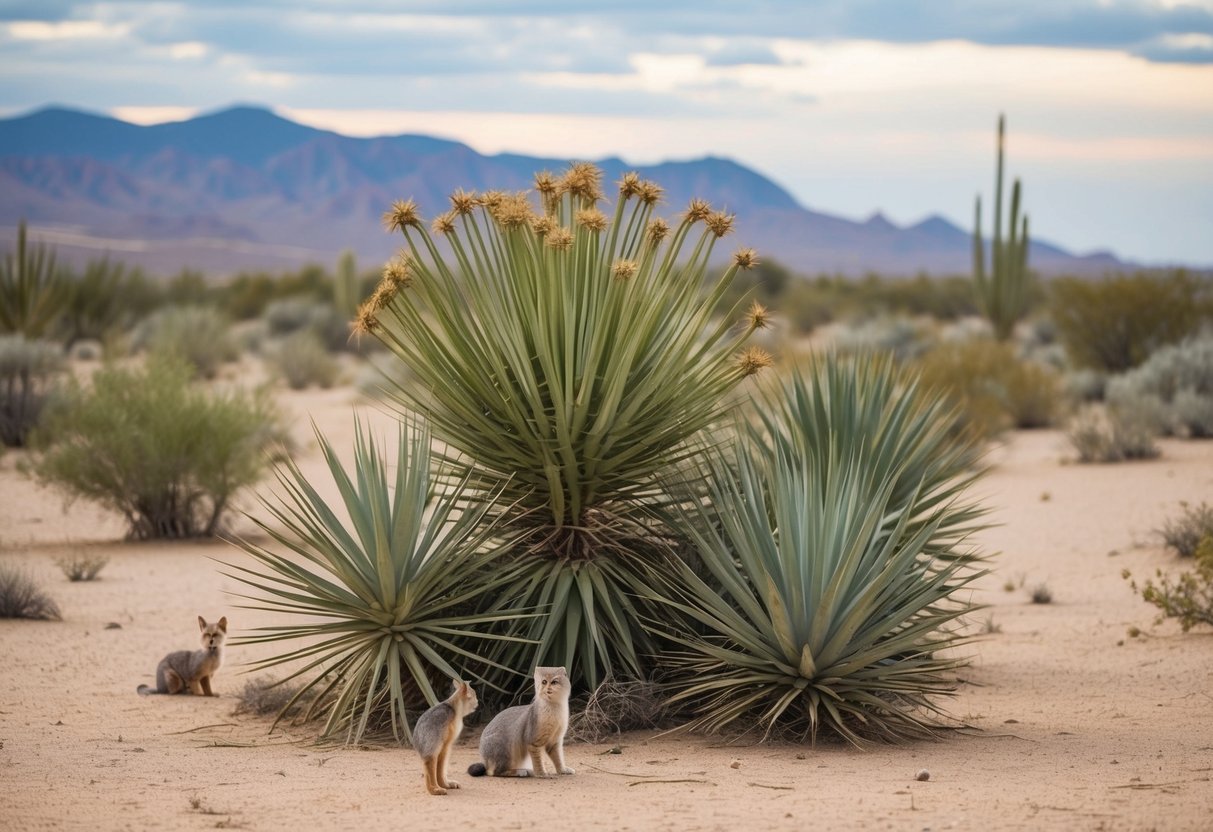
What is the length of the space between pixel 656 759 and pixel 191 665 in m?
3.51

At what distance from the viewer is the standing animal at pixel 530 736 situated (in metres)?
6.21

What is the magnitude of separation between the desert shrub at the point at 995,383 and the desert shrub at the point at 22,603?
1466 cm

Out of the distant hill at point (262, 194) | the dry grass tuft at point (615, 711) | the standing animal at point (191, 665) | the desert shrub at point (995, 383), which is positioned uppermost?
the distant hill at point (262, 194)

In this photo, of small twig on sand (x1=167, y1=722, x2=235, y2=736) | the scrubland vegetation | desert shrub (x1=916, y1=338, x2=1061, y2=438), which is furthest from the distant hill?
the scrubland vegetation

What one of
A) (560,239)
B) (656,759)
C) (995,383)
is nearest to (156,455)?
(560,239)

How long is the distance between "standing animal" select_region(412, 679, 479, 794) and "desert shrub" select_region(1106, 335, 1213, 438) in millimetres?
18183

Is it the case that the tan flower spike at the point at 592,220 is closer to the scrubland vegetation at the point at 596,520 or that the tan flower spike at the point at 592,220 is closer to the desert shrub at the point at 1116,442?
the scrubland vegetation at the point at 596,520

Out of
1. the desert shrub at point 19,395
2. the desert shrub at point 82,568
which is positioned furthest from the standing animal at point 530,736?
the desert shrub at point 19,395

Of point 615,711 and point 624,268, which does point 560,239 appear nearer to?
point 624,268

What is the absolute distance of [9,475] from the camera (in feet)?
62.4

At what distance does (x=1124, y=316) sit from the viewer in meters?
29.0

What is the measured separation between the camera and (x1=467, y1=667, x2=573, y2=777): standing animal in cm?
621

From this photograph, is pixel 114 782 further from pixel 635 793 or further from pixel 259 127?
pixel 259 127

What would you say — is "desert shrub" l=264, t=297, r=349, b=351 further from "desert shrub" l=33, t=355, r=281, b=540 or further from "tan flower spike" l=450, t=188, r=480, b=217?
"tan flower spike" l=450, t=188, r=480, b=217
